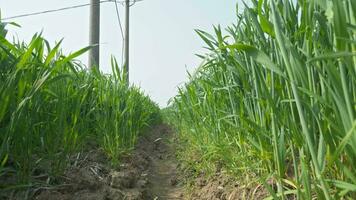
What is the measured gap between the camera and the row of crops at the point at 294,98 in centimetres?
60

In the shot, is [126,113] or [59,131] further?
[126,113]

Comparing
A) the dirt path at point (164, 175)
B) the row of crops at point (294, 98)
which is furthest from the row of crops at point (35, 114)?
the row of crops at point (294, 98)

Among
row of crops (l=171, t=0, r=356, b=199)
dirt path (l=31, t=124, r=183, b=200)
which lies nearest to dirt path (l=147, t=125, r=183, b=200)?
dirt path (l=31, t=124, r=183, b=200)

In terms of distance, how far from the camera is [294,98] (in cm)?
86

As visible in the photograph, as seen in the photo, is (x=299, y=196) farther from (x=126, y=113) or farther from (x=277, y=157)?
(x=126, y=113)

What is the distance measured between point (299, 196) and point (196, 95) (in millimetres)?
1420

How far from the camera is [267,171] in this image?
3.62 ft

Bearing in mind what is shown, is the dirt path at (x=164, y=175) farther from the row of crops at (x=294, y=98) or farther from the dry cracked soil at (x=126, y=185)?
the row of crops at (x=294, y=98)

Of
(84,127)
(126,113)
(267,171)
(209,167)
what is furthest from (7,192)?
(126,113)

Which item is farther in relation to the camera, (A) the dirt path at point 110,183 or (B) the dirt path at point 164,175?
(B) the dirt path at point 164,175

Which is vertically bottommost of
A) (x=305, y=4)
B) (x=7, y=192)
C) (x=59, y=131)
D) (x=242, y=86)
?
(x=7, y=192)

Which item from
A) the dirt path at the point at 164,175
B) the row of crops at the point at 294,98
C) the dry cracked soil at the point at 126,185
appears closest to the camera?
the row of crops at the point at 294,98

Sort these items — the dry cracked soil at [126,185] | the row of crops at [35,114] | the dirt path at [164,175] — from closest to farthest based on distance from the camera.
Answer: the row of crops at [35,114]
the dry cracked soil at [126,185]
the dirt path at [164,175]

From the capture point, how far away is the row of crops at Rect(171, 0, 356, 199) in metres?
0.60
